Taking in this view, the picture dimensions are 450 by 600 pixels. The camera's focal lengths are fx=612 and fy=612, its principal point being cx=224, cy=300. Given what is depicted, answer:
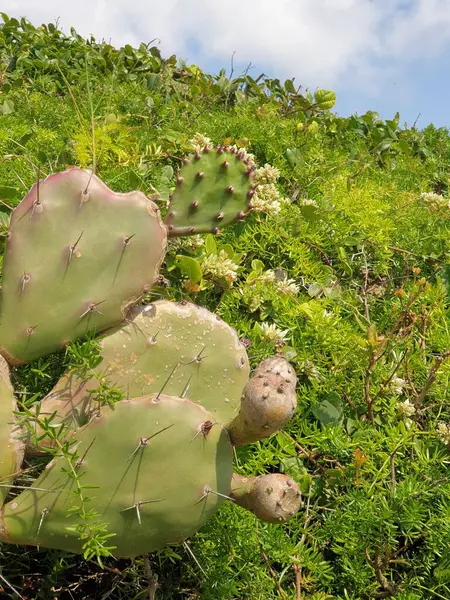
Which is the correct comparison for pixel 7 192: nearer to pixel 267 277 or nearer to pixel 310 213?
pixel 267 277

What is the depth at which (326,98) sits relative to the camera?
10.1 ft

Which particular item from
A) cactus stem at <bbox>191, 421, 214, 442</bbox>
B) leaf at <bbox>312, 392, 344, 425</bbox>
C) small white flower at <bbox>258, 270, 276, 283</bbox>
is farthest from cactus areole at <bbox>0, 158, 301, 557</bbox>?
small white flower at <bbox>258, 270, 276, 283</bbox>

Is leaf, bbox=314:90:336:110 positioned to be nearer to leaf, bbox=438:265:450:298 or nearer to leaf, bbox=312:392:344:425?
leaf, bbox=438:265:450:298

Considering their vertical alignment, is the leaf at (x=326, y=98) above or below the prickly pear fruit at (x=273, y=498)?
above

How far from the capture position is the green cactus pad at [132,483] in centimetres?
114


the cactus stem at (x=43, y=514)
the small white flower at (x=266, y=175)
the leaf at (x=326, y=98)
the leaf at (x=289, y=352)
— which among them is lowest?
the cactus stem at (x=43, y=514)

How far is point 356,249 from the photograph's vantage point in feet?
7.79

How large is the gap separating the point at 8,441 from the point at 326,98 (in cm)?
247

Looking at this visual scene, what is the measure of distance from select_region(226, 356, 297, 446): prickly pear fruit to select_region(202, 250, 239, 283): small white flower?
25.8 inches

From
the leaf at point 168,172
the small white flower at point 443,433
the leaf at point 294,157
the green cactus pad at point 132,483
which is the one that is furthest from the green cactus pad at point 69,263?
the leaf at point 294,157

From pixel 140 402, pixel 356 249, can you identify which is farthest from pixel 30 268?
pixel 356 249

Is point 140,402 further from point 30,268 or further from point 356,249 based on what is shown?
point 356,249

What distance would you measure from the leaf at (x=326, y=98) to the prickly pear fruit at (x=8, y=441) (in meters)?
2.39

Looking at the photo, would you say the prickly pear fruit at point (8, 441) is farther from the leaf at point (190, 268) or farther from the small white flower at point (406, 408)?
the small white flower at point (406, 408)
